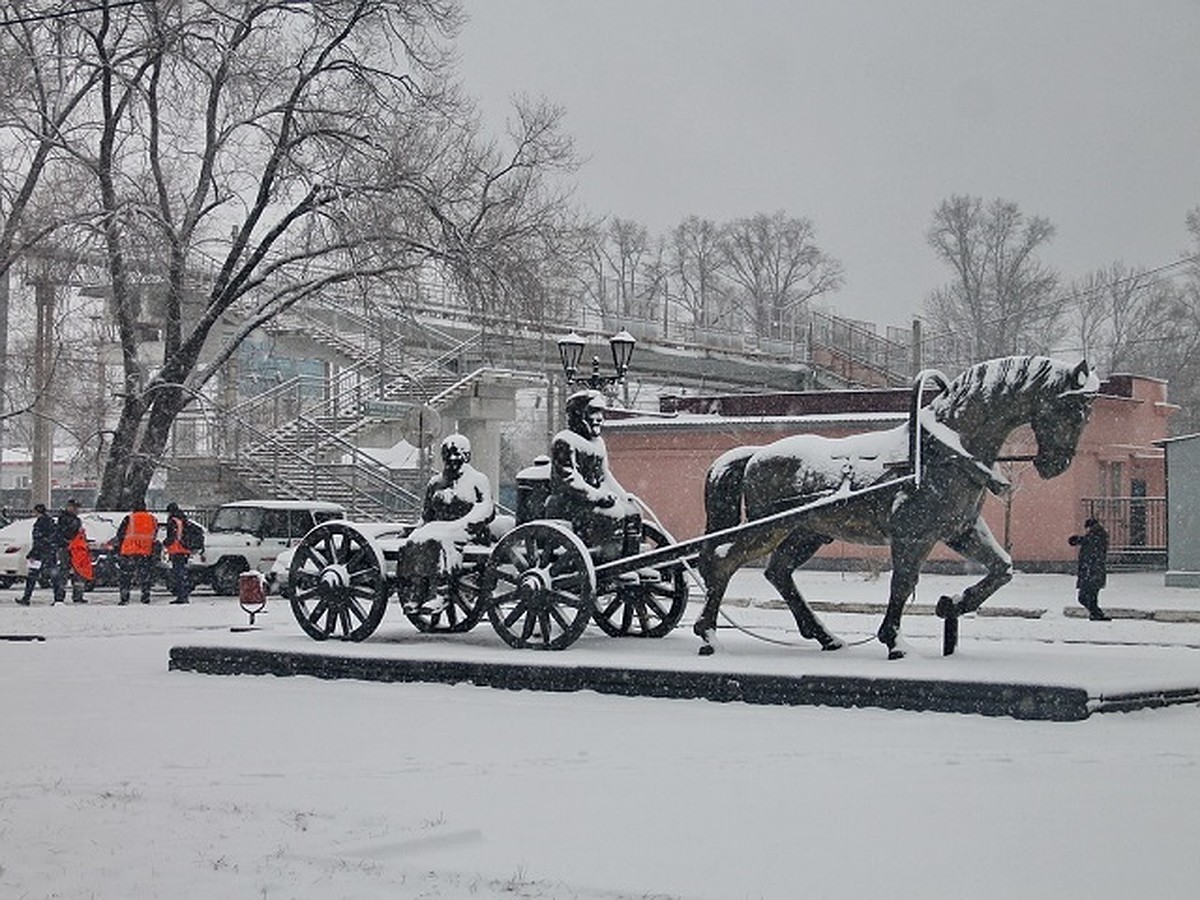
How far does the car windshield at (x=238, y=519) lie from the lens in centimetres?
3403

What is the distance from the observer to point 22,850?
26.2ft

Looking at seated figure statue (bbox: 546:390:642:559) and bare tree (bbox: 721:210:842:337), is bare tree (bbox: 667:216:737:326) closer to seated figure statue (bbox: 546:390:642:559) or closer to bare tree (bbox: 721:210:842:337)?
bare tree (bbox: 721:210:842:337)

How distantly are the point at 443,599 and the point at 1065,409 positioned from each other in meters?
6.27

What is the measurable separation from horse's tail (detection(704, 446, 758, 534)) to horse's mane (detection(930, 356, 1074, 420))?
1915 mm

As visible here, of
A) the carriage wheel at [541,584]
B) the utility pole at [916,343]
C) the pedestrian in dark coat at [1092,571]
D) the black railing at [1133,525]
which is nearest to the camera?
the carriage wheel at [541,584]

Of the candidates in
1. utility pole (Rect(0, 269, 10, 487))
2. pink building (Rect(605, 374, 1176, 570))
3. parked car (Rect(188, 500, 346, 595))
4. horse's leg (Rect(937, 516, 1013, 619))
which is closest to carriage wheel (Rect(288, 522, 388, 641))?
horse's leg (Rect(937, 516, 1013, 619))

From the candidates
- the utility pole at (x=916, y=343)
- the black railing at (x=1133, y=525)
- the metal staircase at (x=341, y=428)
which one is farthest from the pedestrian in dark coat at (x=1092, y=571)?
the utility pole at (x=916, y=343)

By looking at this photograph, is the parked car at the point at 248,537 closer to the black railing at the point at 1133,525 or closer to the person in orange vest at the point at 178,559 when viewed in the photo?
the person in orange vest at the point at 178,559

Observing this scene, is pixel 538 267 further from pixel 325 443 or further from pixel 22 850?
pixel 22 850

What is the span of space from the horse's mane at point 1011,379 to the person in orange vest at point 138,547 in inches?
714

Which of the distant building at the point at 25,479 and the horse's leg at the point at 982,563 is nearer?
the horse's leg at the point at 982,563

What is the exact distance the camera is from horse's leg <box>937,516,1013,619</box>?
45.6 ft

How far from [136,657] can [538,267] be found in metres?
20.0

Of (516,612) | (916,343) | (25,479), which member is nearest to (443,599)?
(516,612)
